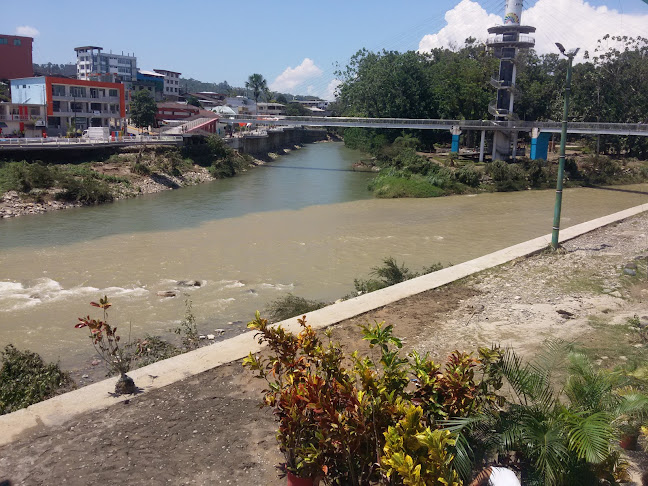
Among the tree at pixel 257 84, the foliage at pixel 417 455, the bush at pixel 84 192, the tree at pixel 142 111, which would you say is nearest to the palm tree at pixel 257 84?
the tree at pixel 257 84

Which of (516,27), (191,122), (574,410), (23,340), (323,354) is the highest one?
(516,27)

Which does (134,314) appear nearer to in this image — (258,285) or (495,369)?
(258,285)

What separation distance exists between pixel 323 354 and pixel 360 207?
2598 cm

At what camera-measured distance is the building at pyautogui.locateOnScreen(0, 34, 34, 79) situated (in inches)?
2304

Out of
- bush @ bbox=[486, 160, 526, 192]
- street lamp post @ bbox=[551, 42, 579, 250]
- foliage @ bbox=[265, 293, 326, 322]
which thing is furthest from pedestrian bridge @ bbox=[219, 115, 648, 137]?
foliage @ bbox=[265, 293, 326, 322]

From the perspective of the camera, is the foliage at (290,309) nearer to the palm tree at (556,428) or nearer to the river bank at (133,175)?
the palm tree at (556,428)

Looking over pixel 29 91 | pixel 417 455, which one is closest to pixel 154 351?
pixel 417 455

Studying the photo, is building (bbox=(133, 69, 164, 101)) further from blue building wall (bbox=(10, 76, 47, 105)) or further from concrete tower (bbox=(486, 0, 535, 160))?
concrete tower (bbox=(486, 0, 535, 160))

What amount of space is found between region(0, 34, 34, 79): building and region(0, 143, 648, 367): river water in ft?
120

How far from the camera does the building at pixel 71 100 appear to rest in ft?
142

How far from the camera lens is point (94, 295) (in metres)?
14.7

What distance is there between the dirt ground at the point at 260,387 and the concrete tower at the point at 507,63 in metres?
35.0

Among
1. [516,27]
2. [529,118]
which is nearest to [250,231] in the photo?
[516,27]

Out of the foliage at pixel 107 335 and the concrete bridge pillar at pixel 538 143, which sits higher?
the concrete bridge pillar at pixel 538 143
